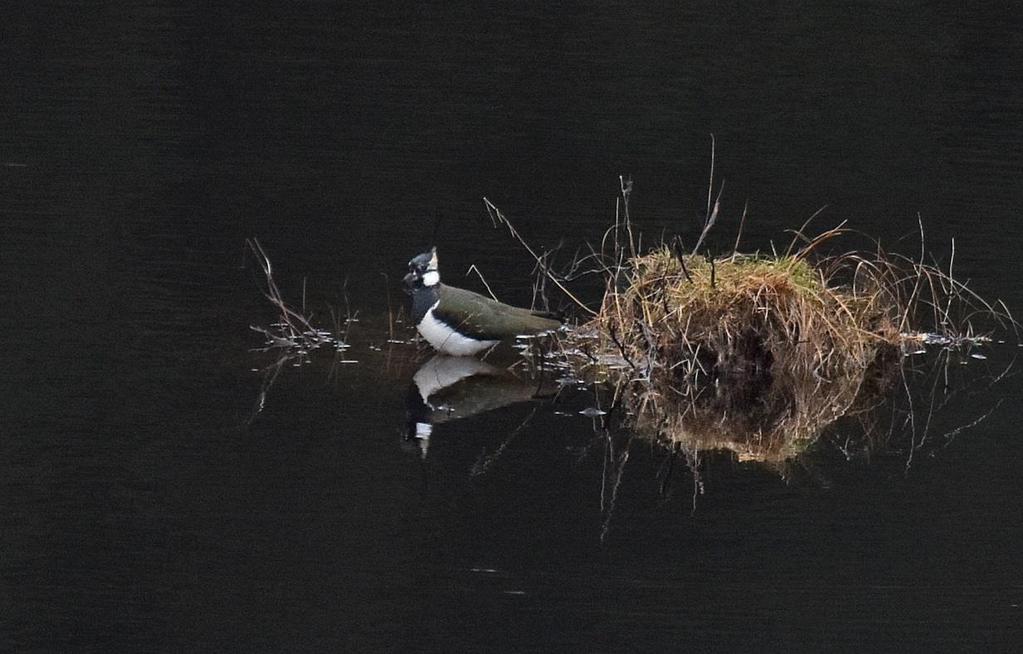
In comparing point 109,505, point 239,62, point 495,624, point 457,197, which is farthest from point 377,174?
point 495,624

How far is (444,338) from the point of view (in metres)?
10.6

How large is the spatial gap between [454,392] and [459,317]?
0.65 meters

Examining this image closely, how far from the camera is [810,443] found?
9344 millimetres

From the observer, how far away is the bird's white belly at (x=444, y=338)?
415 inches

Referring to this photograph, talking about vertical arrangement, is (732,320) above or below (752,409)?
above

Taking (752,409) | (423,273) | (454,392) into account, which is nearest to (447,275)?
(423,273)

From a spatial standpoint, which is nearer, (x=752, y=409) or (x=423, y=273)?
(x=752, y=409)

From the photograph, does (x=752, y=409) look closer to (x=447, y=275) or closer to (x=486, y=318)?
Result: (x=486, y=318)

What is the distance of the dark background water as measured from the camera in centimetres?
715

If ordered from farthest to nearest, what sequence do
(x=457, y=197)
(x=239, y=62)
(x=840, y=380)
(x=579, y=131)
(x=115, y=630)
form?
(x=239, y=62)
(x=579, y=131)
(x=457, y=197)
(x=840, y=380)
(x=115, y=630)

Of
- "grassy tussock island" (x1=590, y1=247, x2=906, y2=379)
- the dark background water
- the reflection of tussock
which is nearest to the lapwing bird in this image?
the dark background water

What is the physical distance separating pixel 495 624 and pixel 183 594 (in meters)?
1.07

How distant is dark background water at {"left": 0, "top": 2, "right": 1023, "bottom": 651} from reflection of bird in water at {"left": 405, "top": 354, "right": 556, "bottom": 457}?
0.39 feet

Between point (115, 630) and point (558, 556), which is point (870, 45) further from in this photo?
point (115, 630)
